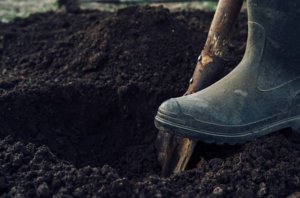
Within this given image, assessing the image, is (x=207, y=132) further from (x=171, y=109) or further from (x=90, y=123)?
(x=90, y=123)

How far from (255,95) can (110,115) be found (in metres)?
0.93

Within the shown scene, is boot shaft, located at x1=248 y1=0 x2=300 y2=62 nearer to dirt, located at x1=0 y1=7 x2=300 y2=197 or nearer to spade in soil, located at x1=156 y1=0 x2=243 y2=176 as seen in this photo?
spade in soil, located at x1=156 y1=0 x2=243 y2=176

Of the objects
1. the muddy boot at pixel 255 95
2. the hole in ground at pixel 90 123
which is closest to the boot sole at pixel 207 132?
the muddy boot at pixel 255 95

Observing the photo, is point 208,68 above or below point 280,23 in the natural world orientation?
below

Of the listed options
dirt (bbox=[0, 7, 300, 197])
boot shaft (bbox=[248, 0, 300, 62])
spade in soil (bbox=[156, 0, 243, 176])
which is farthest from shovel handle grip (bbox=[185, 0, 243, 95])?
dirt (bbox=[0, 7, 300, 197])

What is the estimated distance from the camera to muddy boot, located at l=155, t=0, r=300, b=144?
2.88 metres

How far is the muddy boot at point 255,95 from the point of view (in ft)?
9.45

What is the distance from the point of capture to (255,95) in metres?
2.96

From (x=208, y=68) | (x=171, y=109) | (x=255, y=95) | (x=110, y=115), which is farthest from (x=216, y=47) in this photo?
(x=110, y=115)

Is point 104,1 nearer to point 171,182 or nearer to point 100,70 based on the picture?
point 100,70

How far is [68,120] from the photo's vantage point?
141 inches

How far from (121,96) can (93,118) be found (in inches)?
7.8

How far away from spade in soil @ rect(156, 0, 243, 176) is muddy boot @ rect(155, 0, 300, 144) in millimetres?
135

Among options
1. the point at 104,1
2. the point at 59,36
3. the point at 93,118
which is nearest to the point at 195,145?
the point at 93,118
